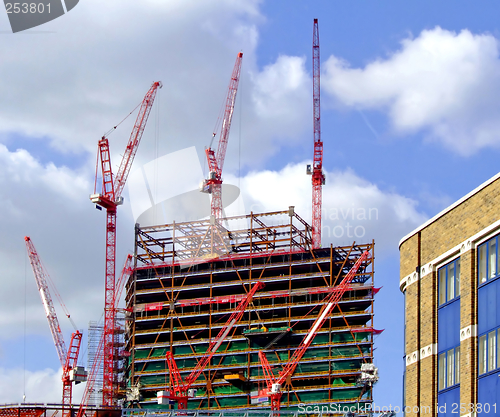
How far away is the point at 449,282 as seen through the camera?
5144cm

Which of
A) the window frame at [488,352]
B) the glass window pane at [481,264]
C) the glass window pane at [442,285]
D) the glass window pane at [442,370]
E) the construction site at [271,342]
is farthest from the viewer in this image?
the construction site at [271,342]

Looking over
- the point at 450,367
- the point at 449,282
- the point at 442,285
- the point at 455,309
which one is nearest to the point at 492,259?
the point at 455,309

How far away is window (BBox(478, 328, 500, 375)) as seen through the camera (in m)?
45.8

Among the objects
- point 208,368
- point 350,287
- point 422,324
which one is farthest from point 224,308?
point 422,324

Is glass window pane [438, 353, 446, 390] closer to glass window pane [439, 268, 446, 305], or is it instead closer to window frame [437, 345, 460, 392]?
window frame [437, 345, 460, 392]

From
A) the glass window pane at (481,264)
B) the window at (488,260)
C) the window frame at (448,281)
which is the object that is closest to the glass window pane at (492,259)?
the window at (488,260)

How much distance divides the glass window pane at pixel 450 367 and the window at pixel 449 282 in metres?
2.92

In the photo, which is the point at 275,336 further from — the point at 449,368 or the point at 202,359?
the point at 449,368

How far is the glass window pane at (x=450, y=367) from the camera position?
163ft

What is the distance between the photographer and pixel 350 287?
188 m

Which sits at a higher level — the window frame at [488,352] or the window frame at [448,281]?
the window frame at [448,281]

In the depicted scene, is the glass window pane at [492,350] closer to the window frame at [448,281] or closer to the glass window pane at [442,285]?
the window frame at [448,281]

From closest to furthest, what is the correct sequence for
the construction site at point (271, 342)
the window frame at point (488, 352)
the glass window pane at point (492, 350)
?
the window frame at point (488, 352), the glass window pane at point (492, 350), the construction site at point (271, 342)

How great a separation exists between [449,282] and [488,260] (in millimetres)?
4188
